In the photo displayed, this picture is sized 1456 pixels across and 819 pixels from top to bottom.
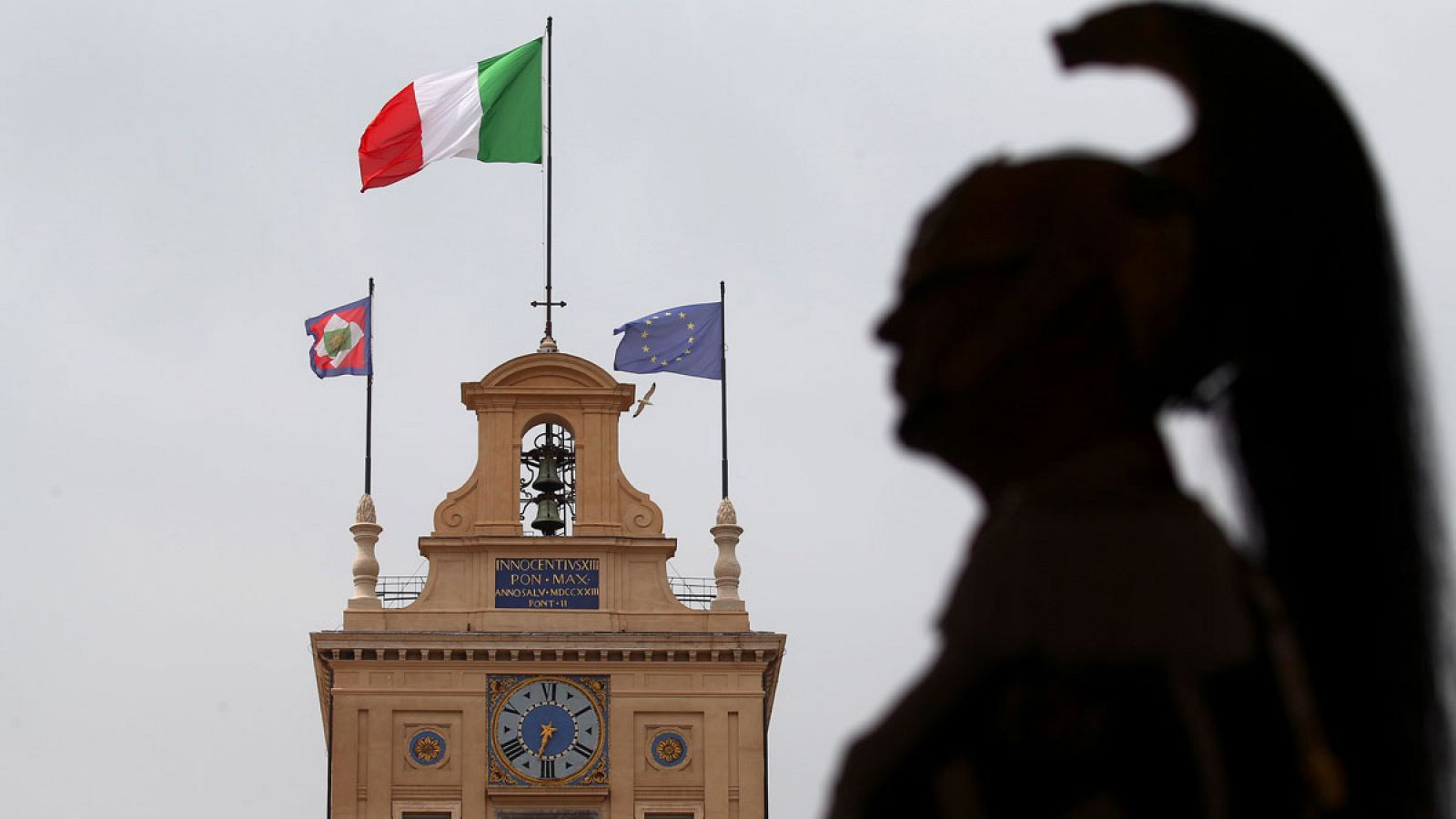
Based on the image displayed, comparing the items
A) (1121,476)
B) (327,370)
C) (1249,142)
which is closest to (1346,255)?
(1249,142)

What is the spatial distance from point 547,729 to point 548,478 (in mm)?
3911

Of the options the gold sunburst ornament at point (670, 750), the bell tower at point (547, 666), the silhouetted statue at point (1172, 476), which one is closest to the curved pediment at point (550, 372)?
the bell tower at point (547, 666)

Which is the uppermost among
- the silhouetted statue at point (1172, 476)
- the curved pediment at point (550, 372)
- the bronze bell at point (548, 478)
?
the curved pediment at point (550, 372)

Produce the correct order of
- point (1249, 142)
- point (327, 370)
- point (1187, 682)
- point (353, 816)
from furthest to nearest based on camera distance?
point (327, 370) → point (353, 816) → point (1249, 142) → point (1187, 682)

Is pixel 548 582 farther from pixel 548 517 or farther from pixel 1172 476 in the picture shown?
pixel 1172 476

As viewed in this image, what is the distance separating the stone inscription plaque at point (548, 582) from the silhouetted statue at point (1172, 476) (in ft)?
123

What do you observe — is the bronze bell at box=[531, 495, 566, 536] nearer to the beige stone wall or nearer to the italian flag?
the beige stone wall

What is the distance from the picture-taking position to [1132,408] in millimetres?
3285

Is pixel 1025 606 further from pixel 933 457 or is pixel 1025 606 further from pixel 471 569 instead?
pixel 471 569

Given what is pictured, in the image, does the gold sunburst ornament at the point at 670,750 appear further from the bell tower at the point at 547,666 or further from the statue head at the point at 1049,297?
the statue head at the point at 1049,297

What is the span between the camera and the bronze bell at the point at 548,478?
138 ft

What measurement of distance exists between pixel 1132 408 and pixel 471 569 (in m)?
37.9

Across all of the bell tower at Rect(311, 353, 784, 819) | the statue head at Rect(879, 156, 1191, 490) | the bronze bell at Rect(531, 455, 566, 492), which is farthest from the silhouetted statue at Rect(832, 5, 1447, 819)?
the bronze bell at Rect(531, 455, 566, 492)

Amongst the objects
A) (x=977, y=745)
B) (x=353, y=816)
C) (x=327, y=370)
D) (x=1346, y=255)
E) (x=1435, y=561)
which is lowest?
(x=977, y=745)
